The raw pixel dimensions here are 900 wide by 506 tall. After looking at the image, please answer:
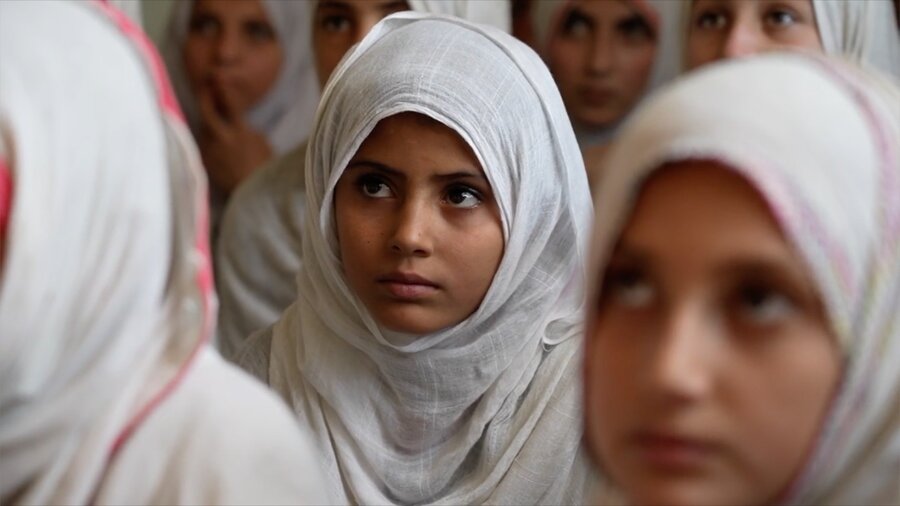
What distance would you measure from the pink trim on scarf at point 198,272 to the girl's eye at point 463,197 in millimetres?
648

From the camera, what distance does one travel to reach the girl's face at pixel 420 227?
1.75 m

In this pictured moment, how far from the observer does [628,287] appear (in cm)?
106

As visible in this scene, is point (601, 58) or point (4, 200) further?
point (601, 58)

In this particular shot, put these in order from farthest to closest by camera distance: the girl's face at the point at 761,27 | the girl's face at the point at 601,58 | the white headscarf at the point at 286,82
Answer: the white headscarf at the point at 286,82 → the girl's face at the point at 601,58 → the girl's face at the point at 761,27

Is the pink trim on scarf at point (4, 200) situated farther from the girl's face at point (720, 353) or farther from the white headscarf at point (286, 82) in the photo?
the white headscarf at point (286, 82)

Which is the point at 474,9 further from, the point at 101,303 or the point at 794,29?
the point at 101,303

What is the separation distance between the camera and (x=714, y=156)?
986mm

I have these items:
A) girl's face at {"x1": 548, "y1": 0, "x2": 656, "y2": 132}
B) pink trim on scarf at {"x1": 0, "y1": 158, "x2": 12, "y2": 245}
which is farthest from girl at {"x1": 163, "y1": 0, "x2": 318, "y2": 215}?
pink trim on scarf at {"x1": 0, "y1": 158, "x2": 12, "y2": 245}

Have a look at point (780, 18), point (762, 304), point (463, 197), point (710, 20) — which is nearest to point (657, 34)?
point (710, 20)

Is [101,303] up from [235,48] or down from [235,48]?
up

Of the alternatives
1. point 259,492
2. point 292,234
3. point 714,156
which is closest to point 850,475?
point 714,156

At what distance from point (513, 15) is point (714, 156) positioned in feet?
6.47

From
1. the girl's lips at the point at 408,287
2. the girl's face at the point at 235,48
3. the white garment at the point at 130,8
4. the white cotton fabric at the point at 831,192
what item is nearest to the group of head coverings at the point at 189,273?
the white cotton fabric at the point at 831,192

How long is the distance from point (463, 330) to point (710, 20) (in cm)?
85
